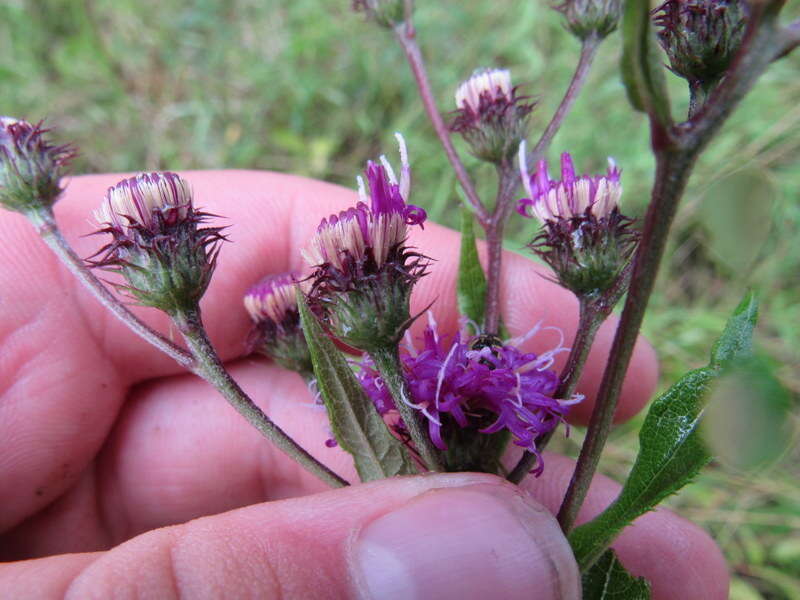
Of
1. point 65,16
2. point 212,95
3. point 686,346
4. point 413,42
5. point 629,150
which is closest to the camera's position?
point 413,42

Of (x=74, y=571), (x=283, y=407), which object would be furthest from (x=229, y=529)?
(x=283, y=407)

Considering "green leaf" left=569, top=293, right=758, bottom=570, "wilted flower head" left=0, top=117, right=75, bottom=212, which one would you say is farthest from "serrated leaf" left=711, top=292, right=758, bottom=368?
"wilted flower head" left=0, top=117, right=75, bottom=212

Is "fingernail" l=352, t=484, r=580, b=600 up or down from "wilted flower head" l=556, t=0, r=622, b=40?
down

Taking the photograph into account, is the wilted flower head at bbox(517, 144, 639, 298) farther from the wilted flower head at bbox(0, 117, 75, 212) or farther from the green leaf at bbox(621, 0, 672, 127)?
the wilted flower head at bbox(0, 117, 75, 212)

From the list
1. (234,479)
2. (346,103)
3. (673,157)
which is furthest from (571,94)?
(346,103)

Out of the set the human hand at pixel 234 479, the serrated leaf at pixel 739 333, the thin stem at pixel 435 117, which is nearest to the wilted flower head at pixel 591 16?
the thin stem at pixel 435 117

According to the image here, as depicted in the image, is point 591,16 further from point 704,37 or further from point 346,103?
point 346,103

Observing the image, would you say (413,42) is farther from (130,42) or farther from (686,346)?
(130,42)
